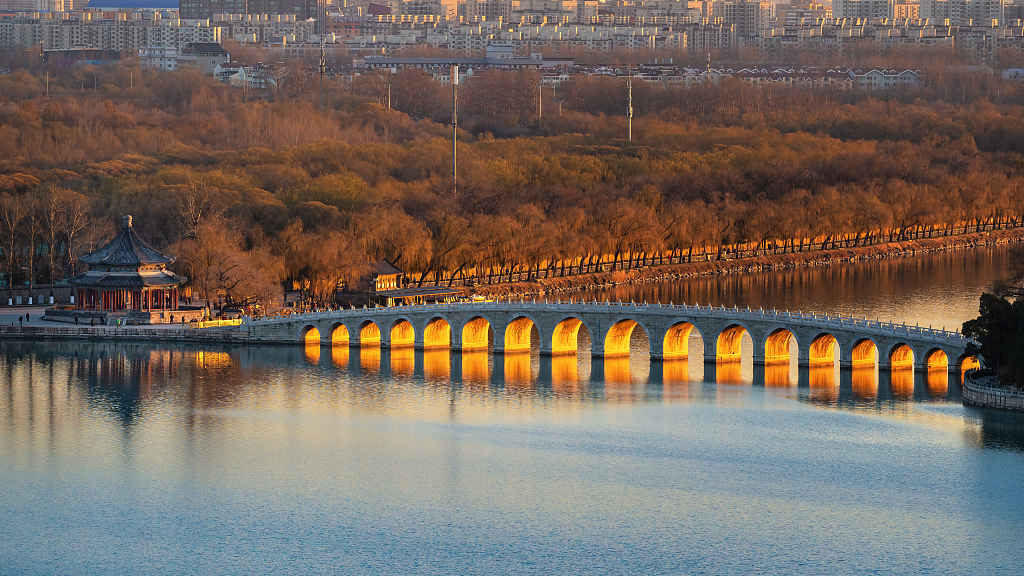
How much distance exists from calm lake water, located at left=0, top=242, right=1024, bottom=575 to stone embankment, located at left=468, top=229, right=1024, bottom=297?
20.8 m

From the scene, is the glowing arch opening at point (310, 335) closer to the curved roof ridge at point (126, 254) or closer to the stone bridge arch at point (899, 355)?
the curved roof ridge at point (126, 254)

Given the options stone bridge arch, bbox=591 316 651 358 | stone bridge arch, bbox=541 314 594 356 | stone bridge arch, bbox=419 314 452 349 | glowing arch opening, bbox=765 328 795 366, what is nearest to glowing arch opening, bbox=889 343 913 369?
glowing arch opening, bbox=765 328 795 366

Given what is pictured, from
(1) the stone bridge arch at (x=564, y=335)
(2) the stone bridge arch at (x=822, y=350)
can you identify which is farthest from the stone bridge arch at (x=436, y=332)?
(2) the stone bridge arch at (x=822, y=350)

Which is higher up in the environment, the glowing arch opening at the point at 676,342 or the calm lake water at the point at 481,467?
the glowing arch opening at the point at 676,342

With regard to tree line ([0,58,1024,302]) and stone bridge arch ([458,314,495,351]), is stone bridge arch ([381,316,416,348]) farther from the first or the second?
tree line ([0,58,1024,302])

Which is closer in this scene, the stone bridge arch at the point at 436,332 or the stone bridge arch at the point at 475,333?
the stone bridge arch at the point at 475,333

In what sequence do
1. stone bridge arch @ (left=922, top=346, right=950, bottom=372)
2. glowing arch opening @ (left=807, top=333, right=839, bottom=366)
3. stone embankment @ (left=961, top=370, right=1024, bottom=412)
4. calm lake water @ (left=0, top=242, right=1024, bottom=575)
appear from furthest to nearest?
glowing arch opening @ (left=807, top=333, right=839, bottom=366) → stone bridge arch @ (left=922, top=346, right=950, bottom=372) → stone embankment @ (left=961, top=370, right=1024, bottom=412) → calm lake water @ (left=0, top=242, right=1024, bottom=575)

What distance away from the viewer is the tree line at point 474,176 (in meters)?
92.1

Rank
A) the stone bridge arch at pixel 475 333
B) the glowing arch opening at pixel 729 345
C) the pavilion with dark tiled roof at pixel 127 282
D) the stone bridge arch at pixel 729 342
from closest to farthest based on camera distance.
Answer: the stone bridge arch at pixel 729 342 < the glowing arch opening at pixel 729 345 < the stone bridge arch at pixel 475 333 < the pavilion with dark tiled roof at pixel 127 282

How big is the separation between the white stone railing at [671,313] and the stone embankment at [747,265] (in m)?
15.1

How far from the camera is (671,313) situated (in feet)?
229

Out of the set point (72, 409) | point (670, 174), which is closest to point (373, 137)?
point (670, 174)

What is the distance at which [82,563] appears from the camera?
45.6 metres

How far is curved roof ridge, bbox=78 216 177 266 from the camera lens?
7888 cm
